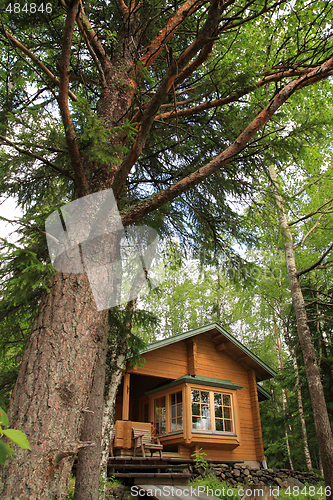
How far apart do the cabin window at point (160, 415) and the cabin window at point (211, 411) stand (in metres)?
1.34

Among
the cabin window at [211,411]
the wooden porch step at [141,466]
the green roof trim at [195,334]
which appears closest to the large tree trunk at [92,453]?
the wooden porch step at [141,466]

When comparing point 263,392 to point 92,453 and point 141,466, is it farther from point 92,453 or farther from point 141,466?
point 92,453

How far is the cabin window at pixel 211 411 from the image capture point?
10122mm

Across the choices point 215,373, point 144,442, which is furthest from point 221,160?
point 215,373

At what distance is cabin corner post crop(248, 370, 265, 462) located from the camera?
448 inches

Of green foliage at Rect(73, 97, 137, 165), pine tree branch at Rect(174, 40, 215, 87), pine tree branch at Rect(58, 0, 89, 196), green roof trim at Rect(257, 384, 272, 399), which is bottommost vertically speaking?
green roof trim at Rect(257, 384, 272, 399)

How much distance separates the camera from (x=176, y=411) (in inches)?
410

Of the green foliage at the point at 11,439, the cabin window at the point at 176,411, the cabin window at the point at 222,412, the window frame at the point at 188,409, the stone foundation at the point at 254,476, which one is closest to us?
the green foliage at the point at 11,439

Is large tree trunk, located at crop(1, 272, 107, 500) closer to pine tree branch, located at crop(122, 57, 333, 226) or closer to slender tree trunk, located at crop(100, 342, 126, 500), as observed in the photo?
pine tree branch, located at crop(122, 57, 333, 226)

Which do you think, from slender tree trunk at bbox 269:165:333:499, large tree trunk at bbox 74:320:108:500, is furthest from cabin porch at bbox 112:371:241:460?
large tree trunk at bbox 74:320:108:500

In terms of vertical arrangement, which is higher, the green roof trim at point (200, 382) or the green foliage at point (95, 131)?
the green foliage at point (95, 131)

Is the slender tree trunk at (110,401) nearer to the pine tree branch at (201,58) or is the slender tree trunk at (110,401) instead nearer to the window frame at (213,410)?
the window frame at (213,410)

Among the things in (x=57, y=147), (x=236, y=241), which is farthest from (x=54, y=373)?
(x=236, y=241)

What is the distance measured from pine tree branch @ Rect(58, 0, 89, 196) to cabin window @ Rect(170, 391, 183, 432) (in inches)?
360
